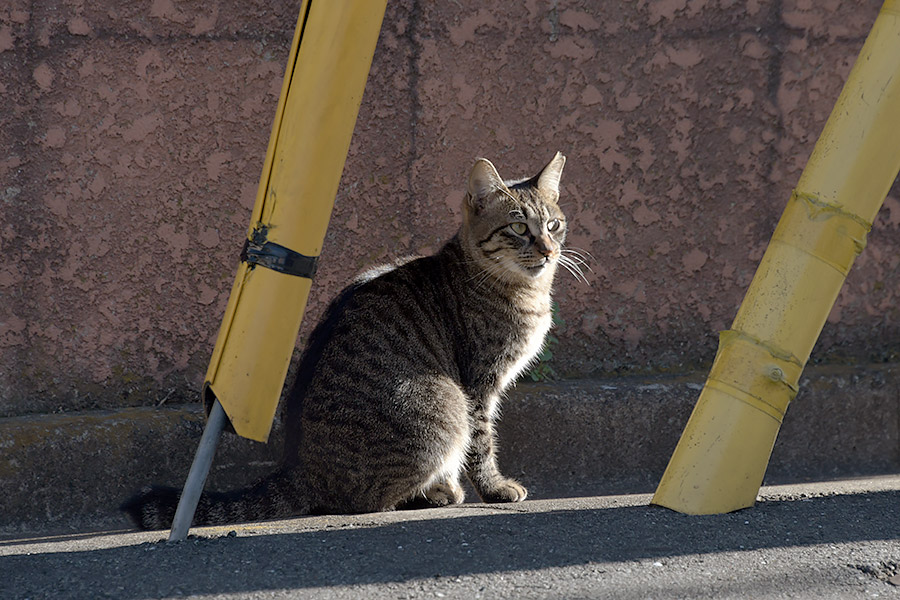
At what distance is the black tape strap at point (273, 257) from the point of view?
2172 mm

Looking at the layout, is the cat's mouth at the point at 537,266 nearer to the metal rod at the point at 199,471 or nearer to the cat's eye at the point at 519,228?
the cat's eye at the point at 519,228

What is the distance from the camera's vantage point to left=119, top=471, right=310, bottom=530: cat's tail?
8.86 feet

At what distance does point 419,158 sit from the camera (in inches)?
137

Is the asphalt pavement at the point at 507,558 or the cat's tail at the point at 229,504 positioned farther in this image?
the cat's tail at the point at 229,504

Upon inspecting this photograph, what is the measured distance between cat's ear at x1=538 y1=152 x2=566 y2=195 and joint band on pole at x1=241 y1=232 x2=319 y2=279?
4.33 ft

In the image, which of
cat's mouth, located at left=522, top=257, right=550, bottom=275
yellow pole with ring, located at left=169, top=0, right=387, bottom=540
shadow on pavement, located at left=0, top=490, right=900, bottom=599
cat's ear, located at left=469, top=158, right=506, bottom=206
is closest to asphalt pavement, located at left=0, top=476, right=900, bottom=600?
shadow on pavement, located at left=0, top=490, right=900, bottom=599

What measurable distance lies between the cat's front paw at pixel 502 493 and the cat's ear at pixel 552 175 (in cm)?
112

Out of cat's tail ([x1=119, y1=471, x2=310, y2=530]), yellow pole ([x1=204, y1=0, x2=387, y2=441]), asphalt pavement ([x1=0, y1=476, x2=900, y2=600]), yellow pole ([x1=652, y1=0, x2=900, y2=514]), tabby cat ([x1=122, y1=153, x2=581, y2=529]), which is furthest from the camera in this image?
tabby cat ([x1=122, y1=153, x2=581, y2=529])

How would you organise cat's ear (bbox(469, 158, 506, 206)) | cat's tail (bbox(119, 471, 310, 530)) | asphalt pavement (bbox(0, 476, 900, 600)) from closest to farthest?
1. asphalt pavement (bbox(0, 476, 900, 600))
2. cat's tail (bbox(119, 471, 310, 530))
3. cat's ear (bbox(469, 158, 506, 206))

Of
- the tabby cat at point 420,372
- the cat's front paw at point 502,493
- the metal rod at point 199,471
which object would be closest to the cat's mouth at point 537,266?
the tabby cat at point 420,372

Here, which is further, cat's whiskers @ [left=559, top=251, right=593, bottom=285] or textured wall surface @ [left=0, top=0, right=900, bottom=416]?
cat's whiskers @ [left=559, top=251, right=593, bottom=285]

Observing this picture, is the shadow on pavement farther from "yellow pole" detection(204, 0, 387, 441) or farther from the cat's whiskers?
the cat's whiskers

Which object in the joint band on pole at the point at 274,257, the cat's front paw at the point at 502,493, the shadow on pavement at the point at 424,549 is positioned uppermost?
the joint band on pole at the point at 274,257

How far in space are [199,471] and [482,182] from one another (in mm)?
1566
